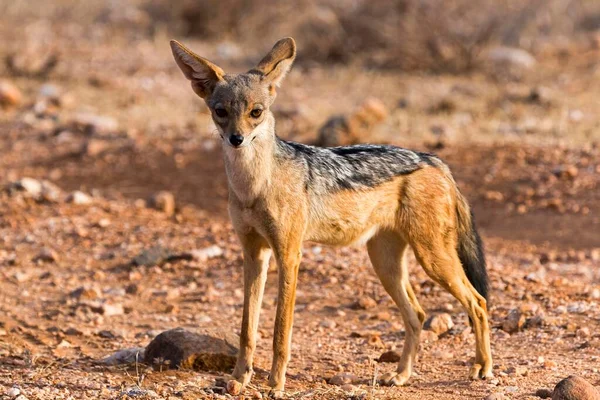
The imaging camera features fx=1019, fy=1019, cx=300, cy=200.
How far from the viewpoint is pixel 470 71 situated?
16.4 metres

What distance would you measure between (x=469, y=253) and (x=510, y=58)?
1088cm

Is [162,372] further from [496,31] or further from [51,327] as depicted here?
[496,31]

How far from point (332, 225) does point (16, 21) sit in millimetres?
16058

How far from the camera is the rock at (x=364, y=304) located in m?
7.84

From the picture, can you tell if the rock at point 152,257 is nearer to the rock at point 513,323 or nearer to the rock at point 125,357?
the rock at point 125,357

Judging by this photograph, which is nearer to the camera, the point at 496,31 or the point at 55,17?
the point at 496,31

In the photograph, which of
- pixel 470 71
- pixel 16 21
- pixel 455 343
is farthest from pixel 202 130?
pixel 16 21

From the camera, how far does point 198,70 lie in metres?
5.88

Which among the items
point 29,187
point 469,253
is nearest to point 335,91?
point 29,187

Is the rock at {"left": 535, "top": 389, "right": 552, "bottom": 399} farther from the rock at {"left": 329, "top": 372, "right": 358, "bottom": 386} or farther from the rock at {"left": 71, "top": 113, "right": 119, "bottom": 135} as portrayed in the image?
the rock at {"left": 71, "top": 113, "right": 119, "bottom": 135}

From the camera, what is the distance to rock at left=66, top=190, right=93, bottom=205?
10861mm

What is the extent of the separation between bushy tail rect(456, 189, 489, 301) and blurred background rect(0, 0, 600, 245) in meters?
3.42

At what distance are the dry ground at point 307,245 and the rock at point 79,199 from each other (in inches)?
3.8

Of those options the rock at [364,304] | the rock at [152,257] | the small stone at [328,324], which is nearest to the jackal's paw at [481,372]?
the small stone at [328,324]
